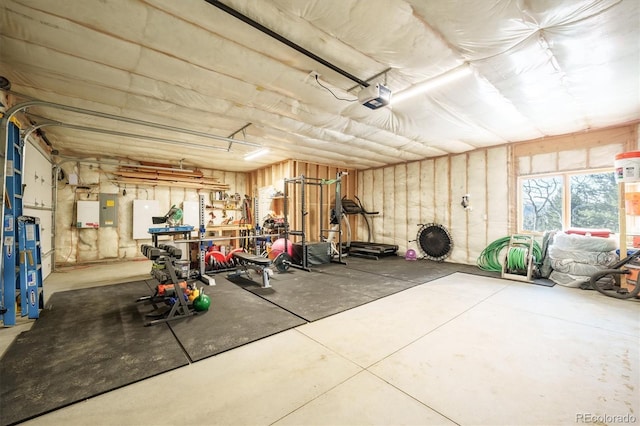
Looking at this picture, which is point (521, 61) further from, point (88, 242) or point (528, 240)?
point (88, 242)

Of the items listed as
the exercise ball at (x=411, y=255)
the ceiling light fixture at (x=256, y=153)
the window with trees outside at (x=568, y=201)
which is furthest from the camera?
the exercise ball at (x=411, y=255)

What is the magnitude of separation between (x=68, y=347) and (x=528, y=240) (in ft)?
25.5

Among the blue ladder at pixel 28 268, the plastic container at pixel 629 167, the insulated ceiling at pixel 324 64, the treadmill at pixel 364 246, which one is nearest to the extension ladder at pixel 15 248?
the blue ladder at pixel 28 268

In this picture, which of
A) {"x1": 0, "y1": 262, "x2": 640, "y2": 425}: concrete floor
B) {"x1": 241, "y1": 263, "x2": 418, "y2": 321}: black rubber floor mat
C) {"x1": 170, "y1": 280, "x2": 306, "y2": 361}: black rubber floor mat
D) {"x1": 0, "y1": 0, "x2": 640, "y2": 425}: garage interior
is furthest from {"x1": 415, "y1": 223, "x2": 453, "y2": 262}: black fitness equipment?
{"x1": 170, "y1": 280, "x2": 306, "y2": 361}: black rubber floor mat

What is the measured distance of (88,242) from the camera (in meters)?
6.86

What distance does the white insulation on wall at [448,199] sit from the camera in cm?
616

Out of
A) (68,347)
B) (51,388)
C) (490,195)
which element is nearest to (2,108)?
(68,347)

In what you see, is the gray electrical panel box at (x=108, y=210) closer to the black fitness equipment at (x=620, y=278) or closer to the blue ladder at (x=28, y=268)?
the blue ladder at (x=28, y=268)

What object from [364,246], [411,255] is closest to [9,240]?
[364,246]

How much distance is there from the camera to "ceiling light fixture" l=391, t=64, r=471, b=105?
9.44 feet

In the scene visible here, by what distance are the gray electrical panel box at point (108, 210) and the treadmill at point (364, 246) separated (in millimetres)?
6763

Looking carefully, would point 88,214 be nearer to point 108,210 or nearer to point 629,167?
point 108,210

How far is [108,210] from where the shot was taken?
707 cm

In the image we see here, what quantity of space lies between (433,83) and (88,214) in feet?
28.4
